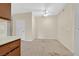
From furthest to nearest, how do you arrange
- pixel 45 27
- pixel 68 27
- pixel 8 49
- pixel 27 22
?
pixel 45 27 → pixel 27 22 → pixel 68 27 → pixel 8 49

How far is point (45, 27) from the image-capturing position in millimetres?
10578

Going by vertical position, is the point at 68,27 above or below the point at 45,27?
below

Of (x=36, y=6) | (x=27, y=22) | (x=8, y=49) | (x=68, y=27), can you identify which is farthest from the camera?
(x=27, y=22)

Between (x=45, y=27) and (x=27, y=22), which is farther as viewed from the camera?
(x=45, y=27)

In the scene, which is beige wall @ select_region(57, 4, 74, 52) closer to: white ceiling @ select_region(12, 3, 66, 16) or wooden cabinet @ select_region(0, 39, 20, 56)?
white ceiling @ select_region(12, 3, 66, 16)

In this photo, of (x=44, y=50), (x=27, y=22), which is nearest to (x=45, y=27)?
(x=27, y=22)

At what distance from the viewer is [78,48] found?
4109 millimetres

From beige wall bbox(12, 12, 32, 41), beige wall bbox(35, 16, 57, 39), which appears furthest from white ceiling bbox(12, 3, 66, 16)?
beige wall bbox(35, 16, 57, 39)

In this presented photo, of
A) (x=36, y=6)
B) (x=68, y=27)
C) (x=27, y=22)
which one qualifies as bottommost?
(x=68, y=27)

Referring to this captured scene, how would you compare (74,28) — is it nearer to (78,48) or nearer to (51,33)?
(78,48)

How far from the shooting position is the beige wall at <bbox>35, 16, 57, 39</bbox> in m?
10.4

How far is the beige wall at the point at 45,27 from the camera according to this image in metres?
10.4

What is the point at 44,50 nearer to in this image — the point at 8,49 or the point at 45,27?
the point at 8,49

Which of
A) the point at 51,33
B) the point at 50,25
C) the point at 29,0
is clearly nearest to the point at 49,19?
the point at 50,25
